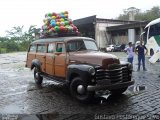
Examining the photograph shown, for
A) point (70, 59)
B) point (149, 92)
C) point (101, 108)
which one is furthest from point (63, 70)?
point (149, 92)

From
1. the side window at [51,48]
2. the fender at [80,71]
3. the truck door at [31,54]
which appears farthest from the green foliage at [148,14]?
the fender at [80,71]

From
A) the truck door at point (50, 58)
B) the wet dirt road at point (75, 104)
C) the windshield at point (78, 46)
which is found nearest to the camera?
the wet dirt road at point (75, 104)

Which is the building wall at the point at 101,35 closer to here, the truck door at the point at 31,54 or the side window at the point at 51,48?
the truck door at the point at 31,54

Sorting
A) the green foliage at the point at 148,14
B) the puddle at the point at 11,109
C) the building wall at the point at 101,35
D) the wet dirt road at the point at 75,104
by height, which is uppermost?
the green foliage at the point at 148,14

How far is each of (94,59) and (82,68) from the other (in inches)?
19.2

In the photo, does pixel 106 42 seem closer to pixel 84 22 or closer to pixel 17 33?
pixel 84 22

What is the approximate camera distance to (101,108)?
7504 mm

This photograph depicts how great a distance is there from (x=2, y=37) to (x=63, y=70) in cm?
7128

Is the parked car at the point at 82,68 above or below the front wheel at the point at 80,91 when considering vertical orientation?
above

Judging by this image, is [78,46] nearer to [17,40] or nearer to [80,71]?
[80,71]

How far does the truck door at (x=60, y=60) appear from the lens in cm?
943

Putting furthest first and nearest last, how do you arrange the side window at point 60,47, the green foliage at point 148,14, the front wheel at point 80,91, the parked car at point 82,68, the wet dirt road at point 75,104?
the green foliage at point 148,14 → the side window at point 60,47 → the front wheel at point 80,91 → the parked car at point 82,68 → the wet dirt road at point 75,104

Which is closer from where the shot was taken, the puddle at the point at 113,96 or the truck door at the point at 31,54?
the puddle at the point at 113,96

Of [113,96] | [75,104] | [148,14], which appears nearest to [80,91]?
[75,104]
